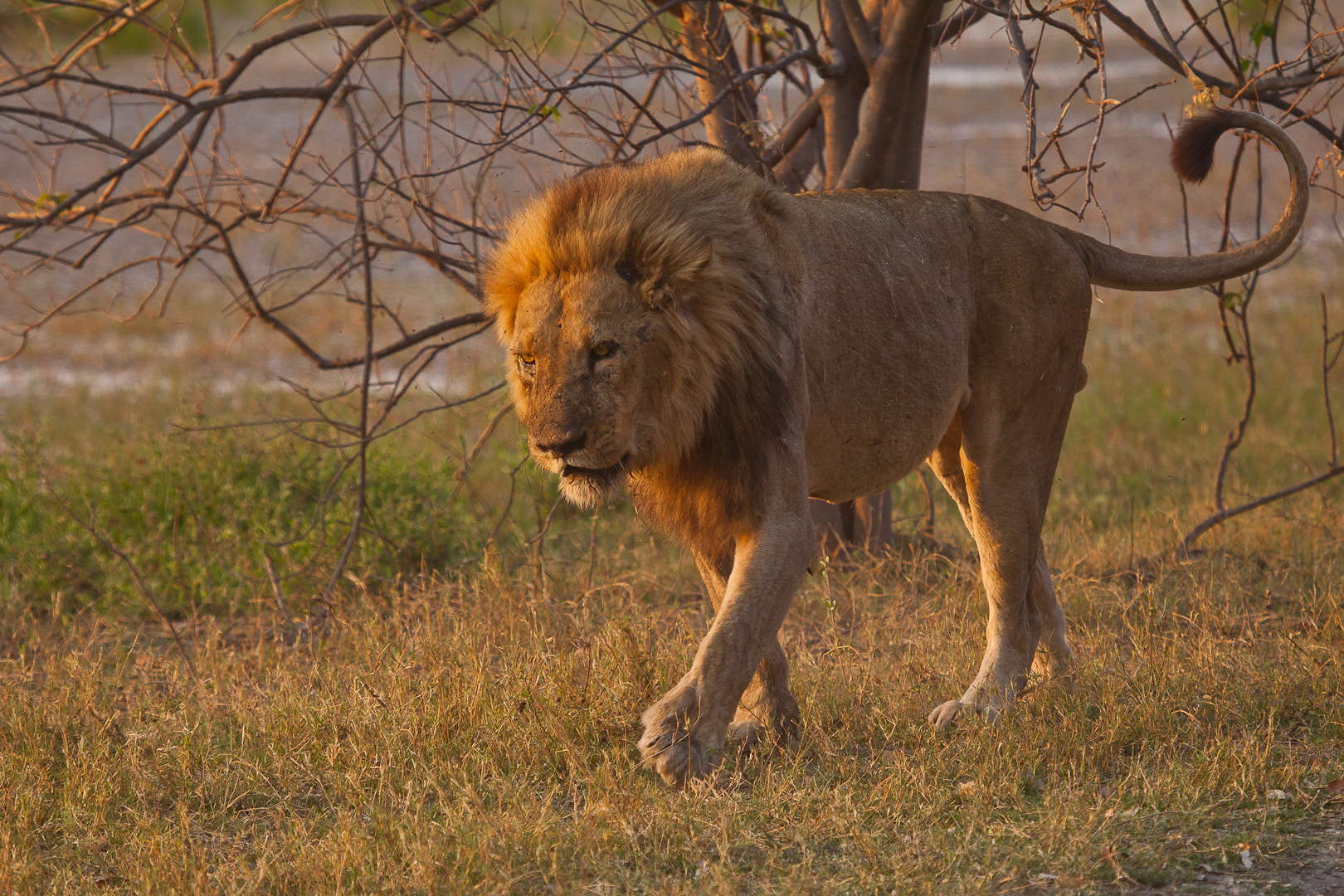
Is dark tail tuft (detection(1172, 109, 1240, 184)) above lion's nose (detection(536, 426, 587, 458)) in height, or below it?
above

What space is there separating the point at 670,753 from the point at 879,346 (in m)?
1.34

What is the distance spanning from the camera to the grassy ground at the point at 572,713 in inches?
112

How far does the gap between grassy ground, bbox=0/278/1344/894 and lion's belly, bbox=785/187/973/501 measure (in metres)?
0.74

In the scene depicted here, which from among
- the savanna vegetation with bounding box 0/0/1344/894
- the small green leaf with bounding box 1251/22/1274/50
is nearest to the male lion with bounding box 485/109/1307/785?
the savanna vegetation with bounding box 0/0/1344/894

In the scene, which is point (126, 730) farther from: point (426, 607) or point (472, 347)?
point (472, 347)

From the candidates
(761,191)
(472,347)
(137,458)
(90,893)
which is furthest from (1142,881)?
(472,347)

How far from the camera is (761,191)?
3354mm

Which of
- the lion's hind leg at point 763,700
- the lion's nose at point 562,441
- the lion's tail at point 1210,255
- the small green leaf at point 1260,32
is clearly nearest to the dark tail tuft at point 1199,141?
the lion's tail at point 1210,255

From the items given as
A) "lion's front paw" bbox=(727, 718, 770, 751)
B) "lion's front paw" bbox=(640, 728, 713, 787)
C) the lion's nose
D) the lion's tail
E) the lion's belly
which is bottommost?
"lion's front paw" bbox=(727, 718, 770, 751)

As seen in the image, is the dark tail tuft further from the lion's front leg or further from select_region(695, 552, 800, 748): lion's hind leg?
select_region(695, 552, 800, 748): lion's hind leg

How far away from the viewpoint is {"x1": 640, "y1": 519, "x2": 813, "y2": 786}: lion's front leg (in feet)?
9.34

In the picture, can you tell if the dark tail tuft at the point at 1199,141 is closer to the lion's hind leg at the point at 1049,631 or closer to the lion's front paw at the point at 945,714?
the lion's hind leg at the point at 1049,631

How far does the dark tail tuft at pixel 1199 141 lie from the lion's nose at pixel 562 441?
2102 mm

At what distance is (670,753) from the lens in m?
2.83
